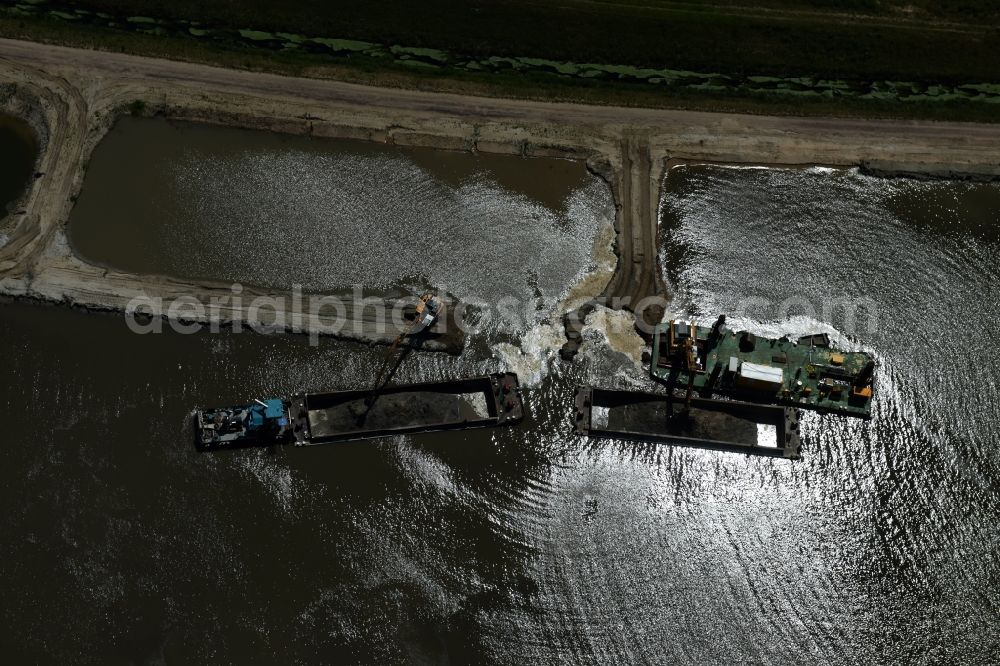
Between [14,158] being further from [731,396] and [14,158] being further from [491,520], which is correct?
[731,396]

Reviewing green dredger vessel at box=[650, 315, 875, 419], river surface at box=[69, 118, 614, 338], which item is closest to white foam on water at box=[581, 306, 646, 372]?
green dredger vessel at box=[650, 315, 875, 419]

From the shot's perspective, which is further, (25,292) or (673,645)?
(25,292)

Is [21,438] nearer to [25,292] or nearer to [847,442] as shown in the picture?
[25,292]

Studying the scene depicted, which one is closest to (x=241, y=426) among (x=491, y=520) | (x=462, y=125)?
(x=491, y=520)

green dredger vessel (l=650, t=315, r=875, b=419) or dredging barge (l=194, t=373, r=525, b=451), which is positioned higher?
green dredger vessel (l=650, t=315, r=875, b=419)

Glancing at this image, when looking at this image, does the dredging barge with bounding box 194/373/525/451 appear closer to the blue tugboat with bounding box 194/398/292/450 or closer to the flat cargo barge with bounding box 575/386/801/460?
the blue tugboat with bounding box 194/398/292/450

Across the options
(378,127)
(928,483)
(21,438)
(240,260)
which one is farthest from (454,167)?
(928,483)

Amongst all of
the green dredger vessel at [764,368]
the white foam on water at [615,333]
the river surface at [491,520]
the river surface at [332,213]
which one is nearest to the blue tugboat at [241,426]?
the river surface at [491,520]

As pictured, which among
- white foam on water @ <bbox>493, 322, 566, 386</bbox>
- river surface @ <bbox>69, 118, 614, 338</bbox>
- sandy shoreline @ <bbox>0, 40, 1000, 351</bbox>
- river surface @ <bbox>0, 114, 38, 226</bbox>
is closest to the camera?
white foam on water @ <bbox>493, 322, 566, 386</bbox>

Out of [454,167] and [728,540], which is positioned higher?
[454,167]

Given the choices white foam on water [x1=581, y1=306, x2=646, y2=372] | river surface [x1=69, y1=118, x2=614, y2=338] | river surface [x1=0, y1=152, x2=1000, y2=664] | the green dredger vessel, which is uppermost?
river surface [x1=69, y1=118, x2=614, y2=338]
